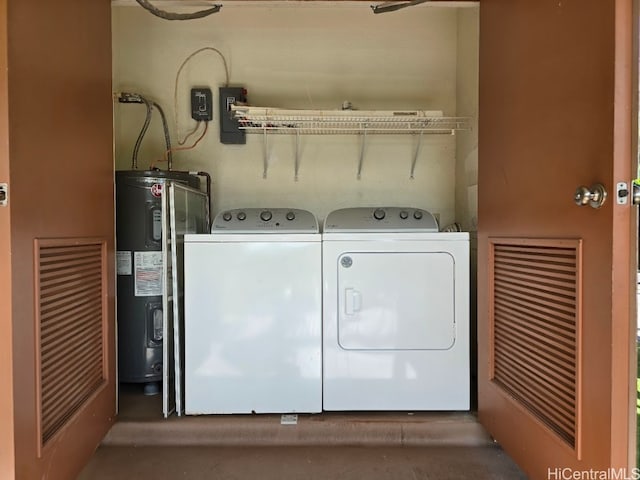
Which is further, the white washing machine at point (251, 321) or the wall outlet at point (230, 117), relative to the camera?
the wall outlet at point (230, 117)

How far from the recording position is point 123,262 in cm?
201

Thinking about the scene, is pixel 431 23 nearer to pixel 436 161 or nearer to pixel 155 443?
pixel 436 161

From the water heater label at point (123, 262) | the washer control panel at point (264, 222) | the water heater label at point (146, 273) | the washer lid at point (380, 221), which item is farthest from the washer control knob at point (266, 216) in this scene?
the water heater label at point (123, 262)

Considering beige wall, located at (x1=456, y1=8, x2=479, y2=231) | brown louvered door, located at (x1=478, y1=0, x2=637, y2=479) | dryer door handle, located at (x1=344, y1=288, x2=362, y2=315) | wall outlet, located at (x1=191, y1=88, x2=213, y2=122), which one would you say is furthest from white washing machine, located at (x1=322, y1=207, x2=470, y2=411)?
wall outlet, located at (x1=191, y1=88, x2=213, y2=122)

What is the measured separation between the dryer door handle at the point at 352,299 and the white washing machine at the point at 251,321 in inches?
4.7

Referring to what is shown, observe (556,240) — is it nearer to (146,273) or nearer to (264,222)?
(264,222)

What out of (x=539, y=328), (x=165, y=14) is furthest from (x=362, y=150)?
(x=539, y=328)

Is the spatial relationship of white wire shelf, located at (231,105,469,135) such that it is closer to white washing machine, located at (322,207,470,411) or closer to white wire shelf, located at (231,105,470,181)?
white wire shelf, located at (231,105,470,181)

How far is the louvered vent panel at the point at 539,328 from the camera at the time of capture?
118cm

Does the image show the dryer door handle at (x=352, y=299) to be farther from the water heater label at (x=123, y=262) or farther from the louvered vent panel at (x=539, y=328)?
the water heater label at (x=123, y=262)

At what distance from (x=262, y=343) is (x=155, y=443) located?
2.01ft

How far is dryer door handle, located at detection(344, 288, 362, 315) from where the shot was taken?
179cm

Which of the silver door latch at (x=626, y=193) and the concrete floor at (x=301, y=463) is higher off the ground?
the silver door latch at (x=626, y=193)

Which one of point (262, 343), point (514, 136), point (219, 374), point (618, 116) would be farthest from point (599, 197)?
point (219, 374)
